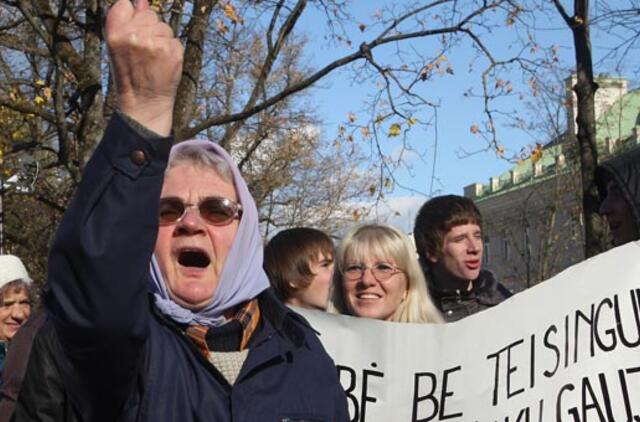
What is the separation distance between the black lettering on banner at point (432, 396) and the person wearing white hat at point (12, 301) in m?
2.45

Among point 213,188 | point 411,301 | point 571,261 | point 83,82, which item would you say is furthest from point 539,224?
point 213,188

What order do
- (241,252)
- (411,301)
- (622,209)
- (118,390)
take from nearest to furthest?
(118,390) → (241,252) → (622,209) → (411,301)

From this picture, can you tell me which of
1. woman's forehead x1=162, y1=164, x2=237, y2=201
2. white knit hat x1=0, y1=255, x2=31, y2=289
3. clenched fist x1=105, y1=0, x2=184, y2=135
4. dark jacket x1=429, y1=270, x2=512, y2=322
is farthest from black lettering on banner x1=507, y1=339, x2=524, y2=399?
white knit hat x1=0, y1=255, x2=31, y2=289

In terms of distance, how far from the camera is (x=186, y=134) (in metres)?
8.87

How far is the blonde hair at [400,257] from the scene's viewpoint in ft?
12.9

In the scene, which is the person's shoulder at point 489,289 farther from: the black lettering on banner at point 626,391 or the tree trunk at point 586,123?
the tree trunk at point 586,123

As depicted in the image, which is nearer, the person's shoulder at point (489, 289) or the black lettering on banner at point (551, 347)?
the black lettering on banner at point (551, 347)

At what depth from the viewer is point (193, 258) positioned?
83.2 inches

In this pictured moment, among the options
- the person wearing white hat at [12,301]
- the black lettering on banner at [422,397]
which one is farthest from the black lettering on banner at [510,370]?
the person wearing white hat at [12,301]

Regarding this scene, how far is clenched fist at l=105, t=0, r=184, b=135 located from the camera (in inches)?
59.5

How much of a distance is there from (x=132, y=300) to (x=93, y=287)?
0.23 ft

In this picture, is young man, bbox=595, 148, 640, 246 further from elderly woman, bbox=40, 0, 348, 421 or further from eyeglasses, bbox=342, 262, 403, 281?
elderly woman, bbox=40, 0, 348, 421

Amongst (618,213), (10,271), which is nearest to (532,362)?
(618,213)

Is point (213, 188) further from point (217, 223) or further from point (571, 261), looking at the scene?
point (571, 261)
